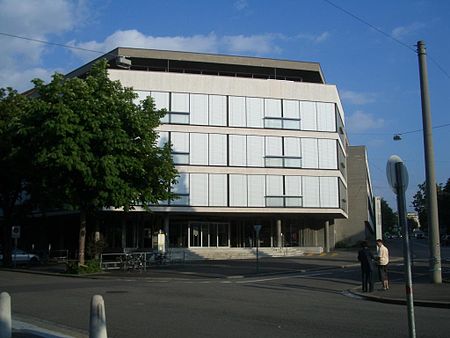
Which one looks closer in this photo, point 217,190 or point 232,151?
point 217,190

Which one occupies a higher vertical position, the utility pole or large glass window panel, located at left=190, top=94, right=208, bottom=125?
large glass window panel, located at left=190, top=94, right=208, bottom=125

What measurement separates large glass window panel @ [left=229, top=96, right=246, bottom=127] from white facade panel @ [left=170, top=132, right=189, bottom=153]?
14.2ft

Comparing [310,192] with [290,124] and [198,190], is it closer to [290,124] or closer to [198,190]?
[290,124]

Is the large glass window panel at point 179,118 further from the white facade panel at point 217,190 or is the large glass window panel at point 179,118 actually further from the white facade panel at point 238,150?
the white facade panel at point 217,190

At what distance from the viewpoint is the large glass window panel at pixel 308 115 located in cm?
4841

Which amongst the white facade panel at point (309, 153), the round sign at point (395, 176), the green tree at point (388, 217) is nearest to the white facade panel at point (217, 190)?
the white facade panel at point (309, 153)

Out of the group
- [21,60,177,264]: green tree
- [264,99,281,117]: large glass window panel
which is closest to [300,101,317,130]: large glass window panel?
[264,99,281,117]: large glass window panel

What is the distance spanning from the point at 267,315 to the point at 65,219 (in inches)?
1783

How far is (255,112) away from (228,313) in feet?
119

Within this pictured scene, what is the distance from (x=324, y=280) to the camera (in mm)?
23438

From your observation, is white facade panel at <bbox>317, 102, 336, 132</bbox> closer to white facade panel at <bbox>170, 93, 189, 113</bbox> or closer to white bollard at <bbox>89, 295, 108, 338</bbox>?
white facade panel at <bbox>170, 93, 189, 113</bbox>

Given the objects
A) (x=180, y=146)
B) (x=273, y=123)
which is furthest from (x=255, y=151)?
(x=180, y=146)

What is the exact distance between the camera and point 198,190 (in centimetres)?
4538

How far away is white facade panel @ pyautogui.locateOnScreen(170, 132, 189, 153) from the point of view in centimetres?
4519
